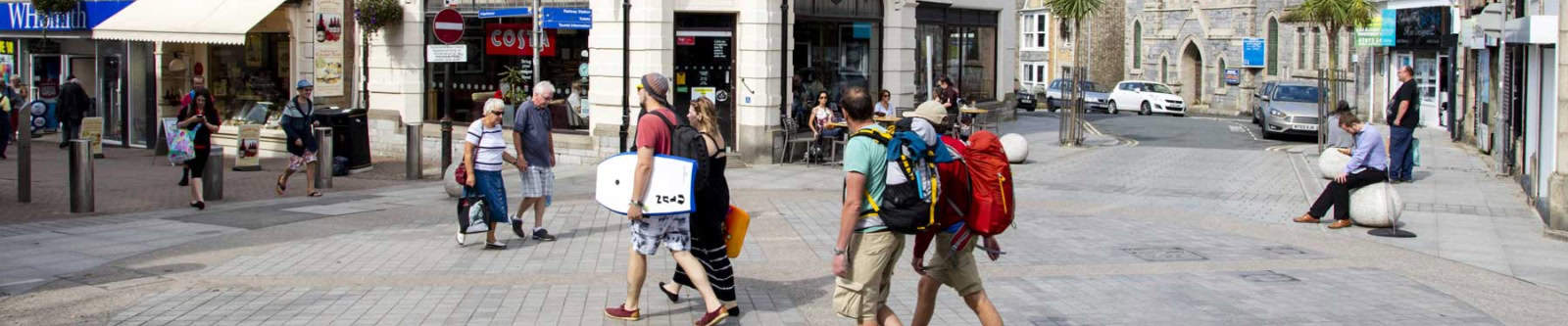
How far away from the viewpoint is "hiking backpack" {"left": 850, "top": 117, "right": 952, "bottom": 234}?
259 inches

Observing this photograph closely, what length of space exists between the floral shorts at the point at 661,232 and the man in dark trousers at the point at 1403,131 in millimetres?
12718

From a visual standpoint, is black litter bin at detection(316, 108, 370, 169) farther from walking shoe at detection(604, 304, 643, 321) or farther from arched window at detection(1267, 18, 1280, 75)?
arched window at detection(1267, 18, 1280, 75)

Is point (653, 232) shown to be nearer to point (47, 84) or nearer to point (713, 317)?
point (713, 317)

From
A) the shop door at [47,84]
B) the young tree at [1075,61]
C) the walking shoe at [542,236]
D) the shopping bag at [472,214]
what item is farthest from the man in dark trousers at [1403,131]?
the shop door at [47,84]

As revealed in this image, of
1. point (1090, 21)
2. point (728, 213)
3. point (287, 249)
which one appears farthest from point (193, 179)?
point (1090, 21)

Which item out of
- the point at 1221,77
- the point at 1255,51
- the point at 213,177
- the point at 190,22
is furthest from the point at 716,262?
the point at 1221,77

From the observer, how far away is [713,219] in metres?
8.20

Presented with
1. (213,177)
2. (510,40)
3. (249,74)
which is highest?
(510,40)

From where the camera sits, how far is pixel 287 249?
11273mm

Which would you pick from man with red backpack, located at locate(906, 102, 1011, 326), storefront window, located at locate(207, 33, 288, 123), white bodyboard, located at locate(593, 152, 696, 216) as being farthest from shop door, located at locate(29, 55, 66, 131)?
man with red backpack, located at locate(906, 102, 1011, 326)

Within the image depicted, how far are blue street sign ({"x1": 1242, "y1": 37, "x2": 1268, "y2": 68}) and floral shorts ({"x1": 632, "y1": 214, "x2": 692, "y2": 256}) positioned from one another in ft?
164

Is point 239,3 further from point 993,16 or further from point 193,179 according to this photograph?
point 993,16

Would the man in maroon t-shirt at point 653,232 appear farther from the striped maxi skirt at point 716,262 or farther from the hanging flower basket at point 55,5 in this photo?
the hanging flower basket at point 55,5

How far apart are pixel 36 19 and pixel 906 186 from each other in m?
26.6
